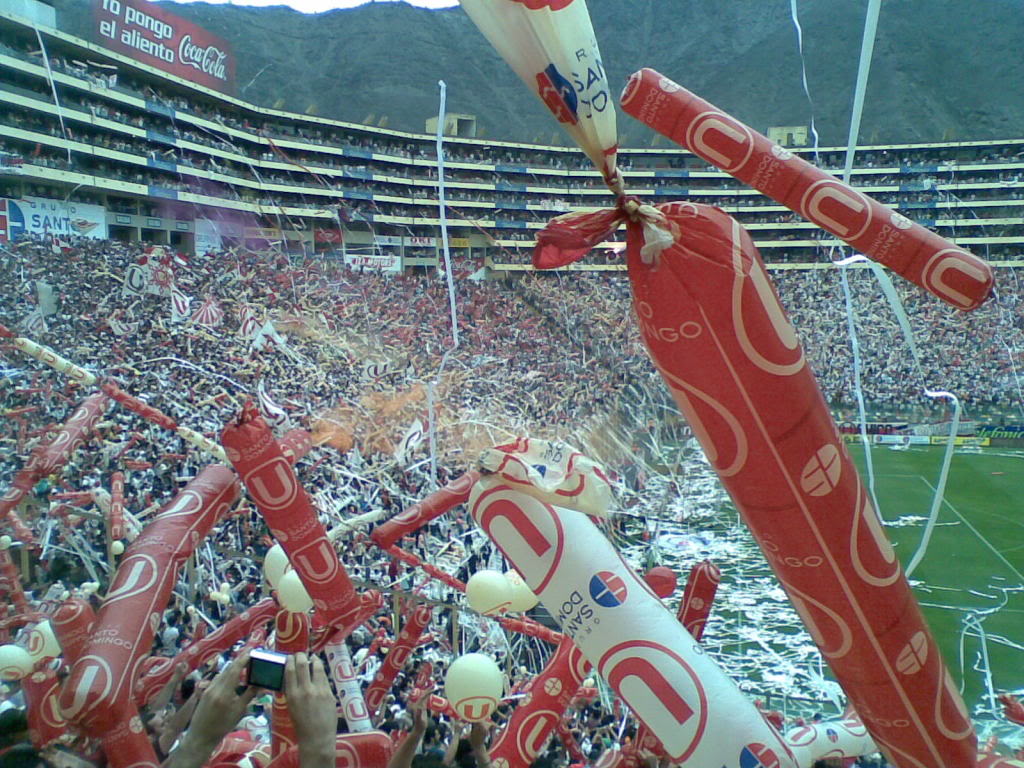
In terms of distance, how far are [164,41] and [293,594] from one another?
2108cm

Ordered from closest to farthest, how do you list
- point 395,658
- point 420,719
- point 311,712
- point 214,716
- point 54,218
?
1. point 311,712
2. point 214,716
3. point 420,719
4. point 395,658
5. point 54,218

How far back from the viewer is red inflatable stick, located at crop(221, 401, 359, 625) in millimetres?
2738

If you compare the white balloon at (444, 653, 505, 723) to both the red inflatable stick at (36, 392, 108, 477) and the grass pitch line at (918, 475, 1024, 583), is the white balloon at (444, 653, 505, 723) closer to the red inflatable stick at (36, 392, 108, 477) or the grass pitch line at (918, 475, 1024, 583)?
the red inflatable stick at (36, 392, 108, 477)

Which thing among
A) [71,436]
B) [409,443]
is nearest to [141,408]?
[71,436]

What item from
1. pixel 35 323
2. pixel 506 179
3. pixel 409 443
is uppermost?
pixel 506 179

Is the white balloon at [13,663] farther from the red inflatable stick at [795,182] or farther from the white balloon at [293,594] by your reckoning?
the red inflatable stick at [795,182]

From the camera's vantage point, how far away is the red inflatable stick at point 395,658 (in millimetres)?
4027

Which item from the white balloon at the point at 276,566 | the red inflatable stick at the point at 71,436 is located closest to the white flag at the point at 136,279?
the red inflatable stick at the point at 71,436

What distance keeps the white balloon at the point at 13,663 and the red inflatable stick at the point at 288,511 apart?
4.28 feet

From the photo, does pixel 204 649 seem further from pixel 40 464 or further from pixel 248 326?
pixel 248 326

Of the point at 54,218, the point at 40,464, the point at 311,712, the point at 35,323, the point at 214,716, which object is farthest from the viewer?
the point at 54,218

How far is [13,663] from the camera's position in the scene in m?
3.13

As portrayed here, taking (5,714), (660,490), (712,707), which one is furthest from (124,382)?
(660,490)

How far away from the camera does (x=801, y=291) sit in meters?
24.2
